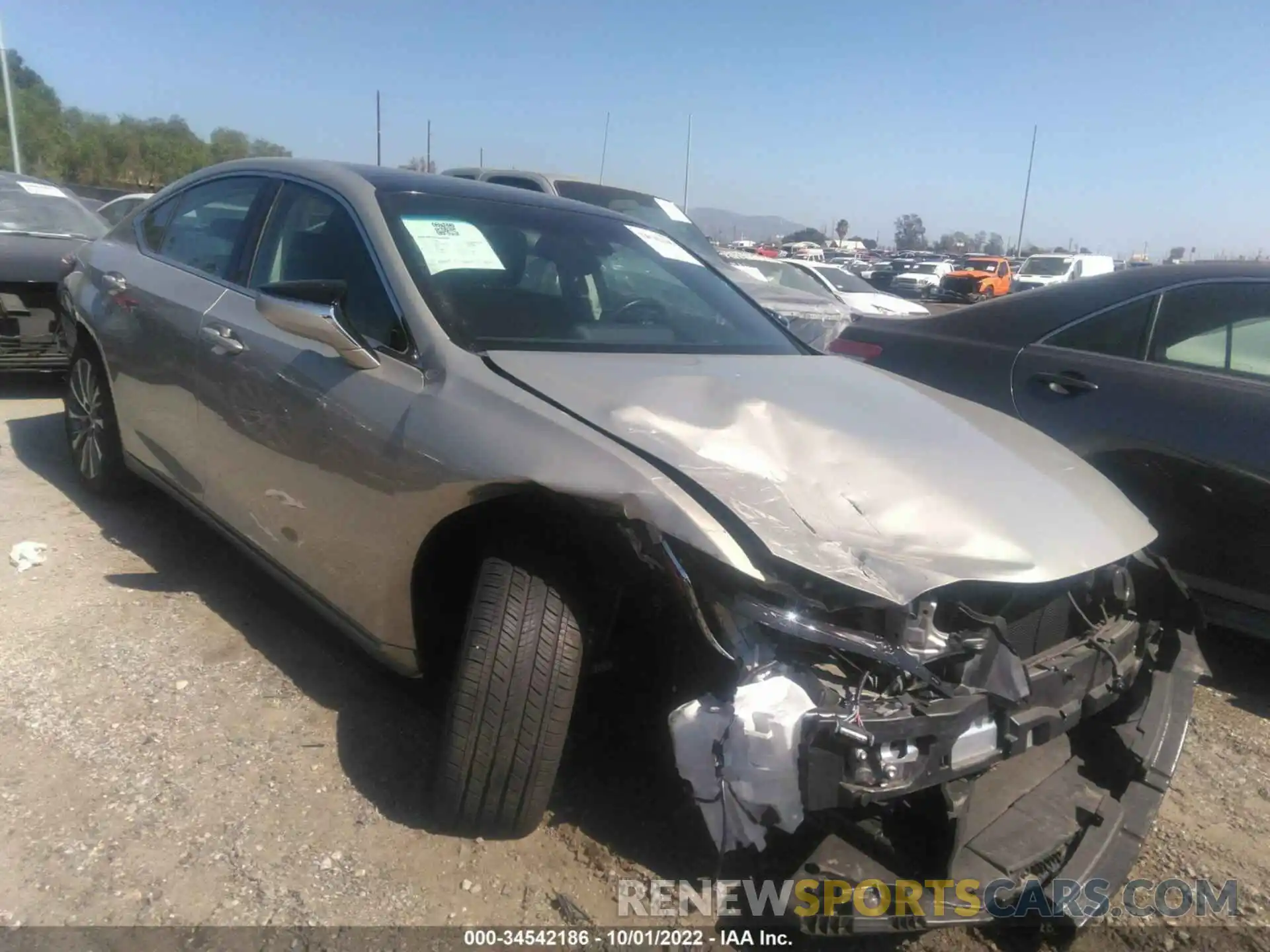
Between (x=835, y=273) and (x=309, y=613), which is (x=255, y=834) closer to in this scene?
(x=309, y=613)

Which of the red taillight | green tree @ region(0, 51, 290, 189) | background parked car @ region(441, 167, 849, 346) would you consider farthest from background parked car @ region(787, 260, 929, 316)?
green tree @ region(0, 51, 290, 189)

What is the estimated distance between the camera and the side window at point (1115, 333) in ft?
12.6

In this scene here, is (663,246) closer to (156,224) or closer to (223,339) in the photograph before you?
(223,339)

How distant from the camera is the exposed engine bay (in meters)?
1.92

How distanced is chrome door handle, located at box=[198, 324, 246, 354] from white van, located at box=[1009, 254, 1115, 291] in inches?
1193

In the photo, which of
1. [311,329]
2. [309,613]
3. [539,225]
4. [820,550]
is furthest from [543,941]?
[539,225]

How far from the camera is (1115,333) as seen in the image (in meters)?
3.90

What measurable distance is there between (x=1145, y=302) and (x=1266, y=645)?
4.93 feet

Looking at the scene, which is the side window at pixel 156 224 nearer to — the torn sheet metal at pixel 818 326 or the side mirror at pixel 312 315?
the side mirror at pixel 312 315

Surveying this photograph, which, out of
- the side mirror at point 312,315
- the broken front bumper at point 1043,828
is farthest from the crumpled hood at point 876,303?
the side mirror at point 312,315

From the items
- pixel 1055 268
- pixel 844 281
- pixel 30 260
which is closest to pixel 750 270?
pixel 844 281

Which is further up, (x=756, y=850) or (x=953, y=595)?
(x=953, y=595)

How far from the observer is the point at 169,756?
8.86 ft

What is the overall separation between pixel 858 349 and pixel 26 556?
3.75m
